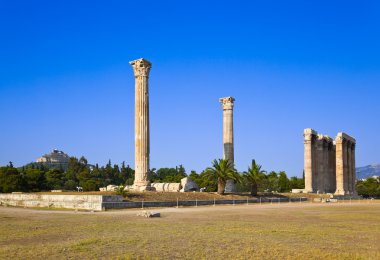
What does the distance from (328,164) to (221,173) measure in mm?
34832

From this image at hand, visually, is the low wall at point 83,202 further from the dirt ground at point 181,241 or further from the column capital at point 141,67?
the column capital at point 141,67

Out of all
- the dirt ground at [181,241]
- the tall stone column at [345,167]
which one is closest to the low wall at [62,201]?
the dirt ground at [181,241]

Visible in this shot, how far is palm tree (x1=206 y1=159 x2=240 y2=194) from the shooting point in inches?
1777

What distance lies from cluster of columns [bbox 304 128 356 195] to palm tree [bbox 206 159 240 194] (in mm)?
22094

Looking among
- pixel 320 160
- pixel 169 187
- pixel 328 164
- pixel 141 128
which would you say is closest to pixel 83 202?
pixel 141 128

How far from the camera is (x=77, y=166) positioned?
106938 millimetres

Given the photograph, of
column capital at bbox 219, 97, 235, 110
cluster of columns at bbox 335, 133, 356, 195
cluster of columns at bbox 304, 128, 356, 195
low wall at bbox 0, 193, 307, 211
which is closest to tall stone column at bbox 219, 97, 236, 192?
column capital at bbox 219, 97, 235, 110

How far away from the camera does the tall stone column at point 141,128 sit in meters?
39.1

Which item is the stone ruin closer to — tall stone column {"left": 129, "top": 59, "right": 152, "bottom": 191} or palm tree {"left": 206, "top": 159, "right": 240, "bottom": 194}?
palm tree {"left": 206, "top": 159, "right": 240, "bottom": 194}

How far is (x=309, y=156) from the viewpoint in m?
65.2

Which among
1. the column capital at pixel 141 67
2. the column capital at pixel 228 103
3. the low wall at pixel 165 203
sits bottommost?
the low wall at pixel 165 203

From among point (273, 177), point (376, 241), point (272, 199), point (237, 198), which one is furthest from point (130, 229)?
point (273, 177)

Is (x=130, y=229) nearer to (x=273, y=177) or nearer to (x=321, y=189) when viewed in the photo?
(x=321, y=189)

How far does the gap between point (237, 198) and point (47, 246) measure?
32556 millimetres
